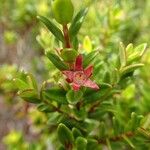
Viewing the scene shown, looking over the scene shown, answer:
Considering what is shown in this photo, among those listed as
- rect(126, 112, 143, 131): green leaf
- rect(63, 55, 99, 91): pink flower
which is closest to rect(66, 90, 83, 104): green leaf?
rect(63, 55, 99, 91): pink flower

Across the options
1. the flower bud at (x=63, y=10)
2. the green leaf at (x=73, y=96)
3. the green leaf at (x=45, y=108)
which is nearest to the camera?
the flower bud at (x=63, y=10)

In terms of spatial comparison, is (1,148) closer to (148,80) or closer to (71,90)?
(148,80)

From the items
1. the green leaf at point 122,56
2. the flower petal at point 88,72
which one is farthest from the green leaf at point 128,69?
the flower petal at point 88,72

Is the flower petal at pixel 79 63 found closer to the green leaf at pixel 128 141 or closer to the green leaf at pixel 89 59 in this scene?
the green leaf at pixel 89 59

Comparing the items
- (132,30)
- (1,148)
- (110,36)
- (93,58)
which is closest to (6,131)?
(1,148)

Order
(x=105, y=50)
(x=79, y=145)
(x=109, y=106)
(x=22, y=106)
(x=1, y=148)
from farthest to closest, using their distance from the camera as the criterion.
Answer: (x=1, y=148), (x=22, y=106), (x=105, y=50), (x=109, y=106), (x=79, y=145)

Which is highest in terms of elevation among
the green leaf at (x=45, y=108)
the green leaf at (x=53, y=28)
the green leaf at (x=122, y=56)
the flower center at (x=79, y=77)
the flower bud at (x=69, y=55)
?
the green leaf at (x=53, y=28)

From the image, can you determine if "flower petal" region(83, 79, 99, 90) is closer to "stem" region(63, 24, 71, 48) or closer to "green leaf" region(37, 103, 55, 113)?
"stem" region(63, 24, 71, 48)
